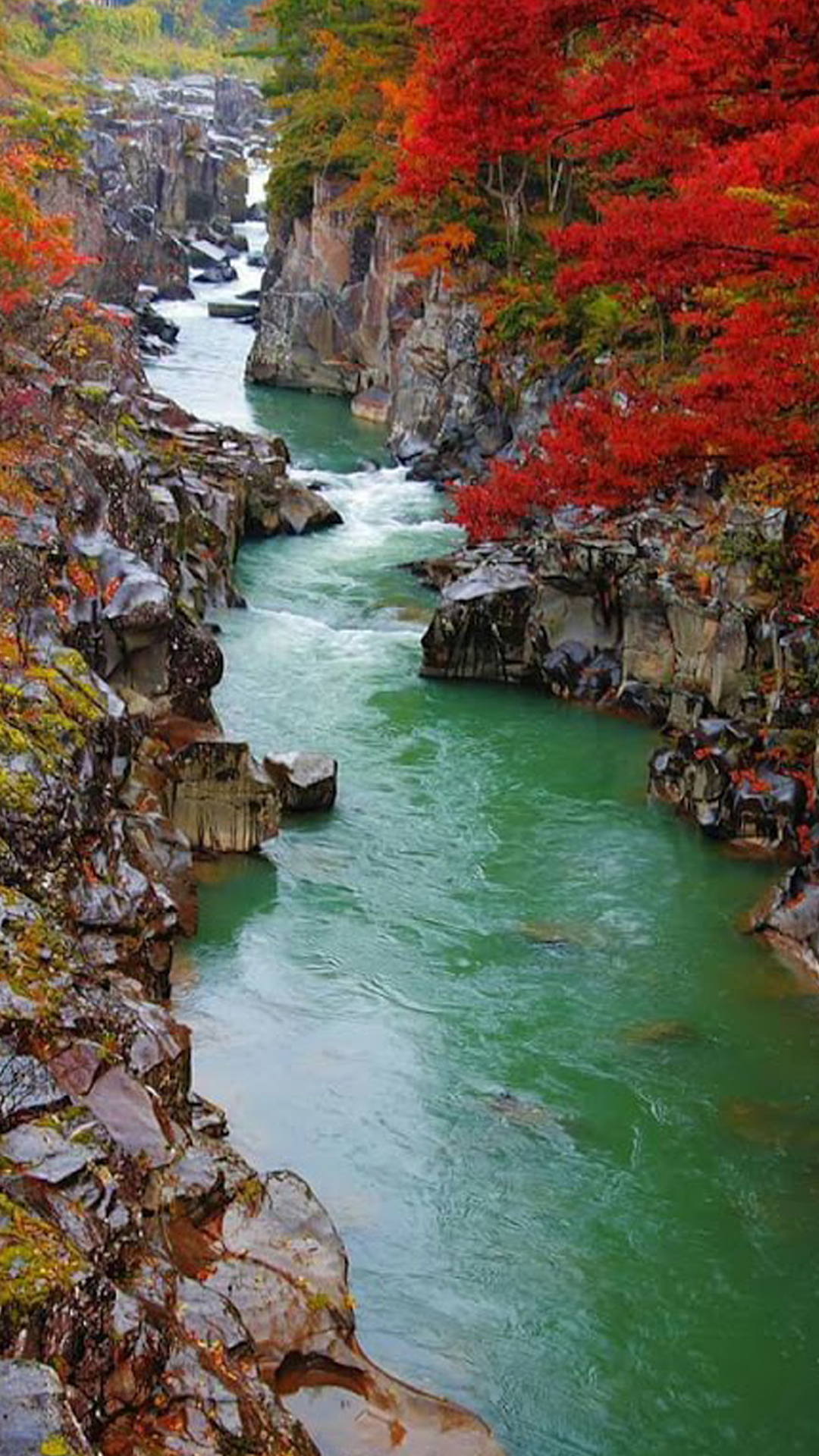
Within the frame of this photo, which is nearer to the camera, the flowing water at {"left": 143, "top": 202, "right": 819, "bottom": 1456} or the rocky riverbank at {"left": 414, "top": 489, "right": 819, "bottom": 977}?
the flowing water at {"left": 143, "top": 202, "right": 819, "bottom": 1456}

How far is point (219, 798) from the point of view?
1491cm

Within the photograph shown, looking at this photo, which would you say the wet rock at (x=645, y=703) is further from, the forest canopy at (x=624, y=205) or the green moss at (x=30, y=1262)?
the green moss at (x=30, y=1262)

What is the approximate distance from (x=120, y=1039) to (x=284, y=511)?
66.5 ft

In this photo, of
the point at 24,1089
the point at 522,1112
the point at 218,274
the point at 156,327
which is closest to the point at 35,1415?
the point at 24,1089

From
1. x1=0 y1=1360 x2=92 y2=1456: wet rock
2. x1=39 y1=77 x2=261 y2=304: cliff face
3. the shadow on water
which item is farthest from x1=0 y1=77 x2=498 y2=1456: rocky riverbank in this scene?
x1=39 y1=77 x2=261 y2=304: cliff face

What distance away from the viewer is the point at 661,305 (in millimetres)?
25078

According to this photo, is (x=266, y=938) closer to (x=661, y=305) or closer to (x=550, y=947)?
(x=550, y=947)

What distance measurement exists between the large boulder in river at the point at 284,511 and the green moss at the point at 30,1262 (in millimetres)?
22072

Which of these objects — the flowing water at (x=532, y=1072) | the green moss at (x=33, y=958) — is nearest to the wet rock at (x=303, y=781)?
the flowing water at (x=532, y=1072)

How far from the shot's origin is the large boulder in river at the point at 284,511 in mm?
27672

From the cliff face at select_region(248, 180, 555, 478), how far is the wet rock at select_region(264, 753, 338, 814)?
49.5ft

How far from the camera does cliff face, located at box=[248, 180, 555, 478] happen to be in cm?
3262

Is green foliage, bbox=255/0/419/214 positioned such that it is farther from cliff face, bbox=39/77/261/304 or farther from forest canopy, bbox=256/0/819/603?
cliff face, bbox=39/77/261/304

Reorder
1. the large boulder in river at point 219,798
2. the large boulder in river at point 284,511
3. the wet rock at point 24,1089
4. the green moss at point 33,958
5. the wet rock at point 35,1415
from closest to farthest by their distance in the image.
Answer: the wet rock at point 35,1415, the wet rock at point 24,1089, the green moss at point 33,958, the large boulder in river at point 219,798, the large boulder in river at point 284,511
